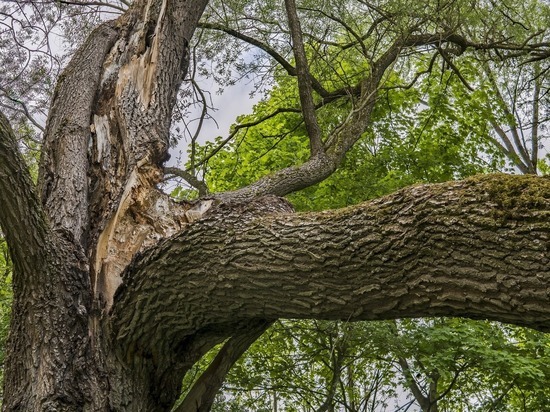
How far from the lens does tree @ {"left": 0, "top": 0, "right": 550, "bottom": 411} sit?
90.4 inches

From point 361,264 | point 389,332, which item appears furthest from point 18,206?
point 389,332

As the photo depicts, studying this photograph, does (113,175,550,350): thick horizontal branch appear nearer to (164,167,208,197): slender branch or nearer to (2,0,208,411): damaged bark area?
(2,0,208,411): damaged bark area

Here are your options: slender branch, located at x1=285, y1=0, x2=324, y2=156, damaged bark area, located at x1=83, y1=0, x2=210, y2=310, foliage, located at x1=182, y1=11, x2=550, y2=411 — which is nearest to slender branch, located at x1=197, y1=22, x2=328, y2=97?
foliage, located at x1=182, y1=11, x2=550, y2=411

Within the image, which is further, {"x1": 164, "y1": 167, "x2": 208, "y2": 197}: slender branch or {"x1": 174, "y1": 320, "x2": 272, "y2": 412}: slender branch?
{"x1": 164, "y1": 167, "x2": 208, "y2": 197}: slender branch

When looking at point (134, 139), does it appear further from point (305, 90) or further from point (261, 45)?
point (261, 45)

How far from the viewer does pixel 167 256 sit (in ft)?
9.88

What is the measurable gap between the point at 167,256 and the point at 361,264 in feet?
3.25

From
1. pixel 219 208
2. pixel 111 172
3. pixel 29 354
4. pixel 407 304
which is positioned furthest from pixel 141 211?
pixel 407 304

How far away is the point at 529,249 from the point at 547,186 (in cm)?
27

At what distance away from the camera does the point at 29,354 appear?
3197mm

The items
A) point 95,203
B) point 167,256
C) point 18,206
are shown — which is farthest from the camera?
point 95,203

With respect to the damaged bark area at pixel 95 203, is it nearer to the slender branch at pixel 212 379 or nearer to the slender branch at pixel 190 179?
the slender branch at pixel 212 379

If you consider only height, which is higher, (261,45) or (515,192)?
(261,45)

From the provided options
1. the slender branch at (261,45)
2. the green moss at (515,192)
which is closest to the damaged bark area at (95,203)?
the slender branch at (261,45)
